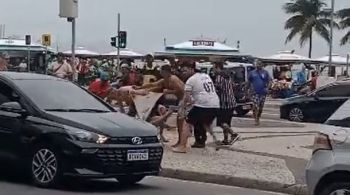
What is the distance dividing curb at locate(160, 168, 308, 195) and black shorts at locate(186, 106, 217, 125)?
7.69ft

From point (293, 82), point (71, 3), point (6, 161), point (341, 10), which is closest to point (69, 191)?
point (6, 161)

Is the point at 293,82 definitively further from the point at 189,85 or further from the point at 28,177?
the point at 28,177

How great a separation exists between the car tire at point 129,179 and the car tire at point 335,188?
344cm

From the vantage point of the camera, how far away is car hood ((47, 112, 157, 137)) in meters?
11.0

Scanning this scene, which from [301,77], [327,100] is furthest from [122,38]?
[327,100]

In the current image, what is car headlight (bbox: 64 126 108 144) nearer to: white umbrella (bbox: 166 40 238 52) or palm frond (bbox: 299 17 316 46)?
white umbrella (bbox: 166 40 238 52)

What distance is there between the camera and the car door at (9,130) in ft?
37.7

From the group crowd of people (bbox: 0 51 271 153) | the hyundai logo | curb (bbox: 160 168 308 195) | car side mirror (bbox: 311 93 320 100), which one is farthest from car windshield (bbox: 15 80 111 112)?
car side mirror (bbox: 311 93 320 100)

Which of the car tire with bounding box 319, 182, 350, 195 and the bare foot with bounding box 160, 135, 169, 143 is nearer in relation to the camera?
the car tire with bounding box 319, 182, 350, 195

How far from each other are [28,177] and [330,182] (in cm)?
493

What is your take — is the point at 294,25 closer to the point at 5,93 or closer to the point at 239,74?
the point at 239,74

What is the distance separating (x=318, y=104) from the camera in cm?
2528

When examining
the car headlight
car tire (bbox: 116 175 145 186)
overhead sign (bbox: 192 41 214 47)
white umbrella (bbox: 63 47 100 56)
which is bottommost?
white umbrella (bbox: 63 47 100 56)

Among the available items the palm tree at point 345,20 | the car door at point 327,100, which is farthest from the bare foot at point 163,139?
the palm tree at point 345,20
